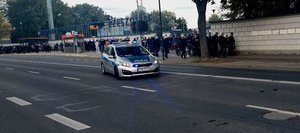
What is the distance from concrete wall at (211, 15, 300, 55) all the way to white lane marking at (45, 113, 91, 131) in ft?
60.1

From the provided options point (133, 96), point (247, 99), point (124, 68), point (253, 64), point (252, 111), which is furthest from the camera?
point (253, 64)

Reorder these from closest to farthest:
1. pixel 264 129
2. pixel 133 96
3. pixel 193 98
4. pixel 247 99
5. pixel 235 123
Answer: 1. pixel 264 129
2. pixel 235 123
3. pixel 247 99
4. pixel 193 98
5. pixel 133 96

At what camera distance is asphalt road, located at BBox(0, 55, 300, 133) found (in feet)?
26.9

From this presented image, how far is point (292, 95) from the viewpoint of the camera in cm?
1091

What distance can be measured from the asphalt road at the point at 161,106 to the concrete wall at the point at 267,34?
33.0ft

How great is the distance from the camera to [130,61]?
696 inches

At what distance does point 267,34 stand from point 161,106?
58.6 ft

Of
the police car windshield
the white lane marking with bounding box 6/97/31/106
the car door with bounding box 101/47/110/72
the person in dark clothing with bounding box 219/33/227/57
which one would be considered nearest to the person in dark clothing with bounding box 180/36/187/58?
the person in dark clothing with bounding box 219/33/227/57

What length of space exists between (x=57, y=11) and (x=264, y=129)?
442 ft

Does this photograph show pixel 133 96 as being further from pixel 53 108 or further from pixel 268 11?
pixel 268 11

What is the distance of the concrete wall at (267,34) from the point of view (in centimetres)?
2511

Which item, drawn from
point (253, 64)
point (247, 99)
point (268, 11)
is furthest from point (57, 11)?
point (247, 99)

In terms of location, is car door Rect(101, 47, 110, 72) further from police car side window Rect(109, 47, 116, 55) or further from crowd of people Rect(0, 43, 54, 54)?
crowd of people Rect(0, 43, 54, 54)

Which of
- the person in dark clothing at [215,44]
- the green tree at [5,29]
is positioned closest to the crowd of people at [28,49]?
the green tree at [5,29]
